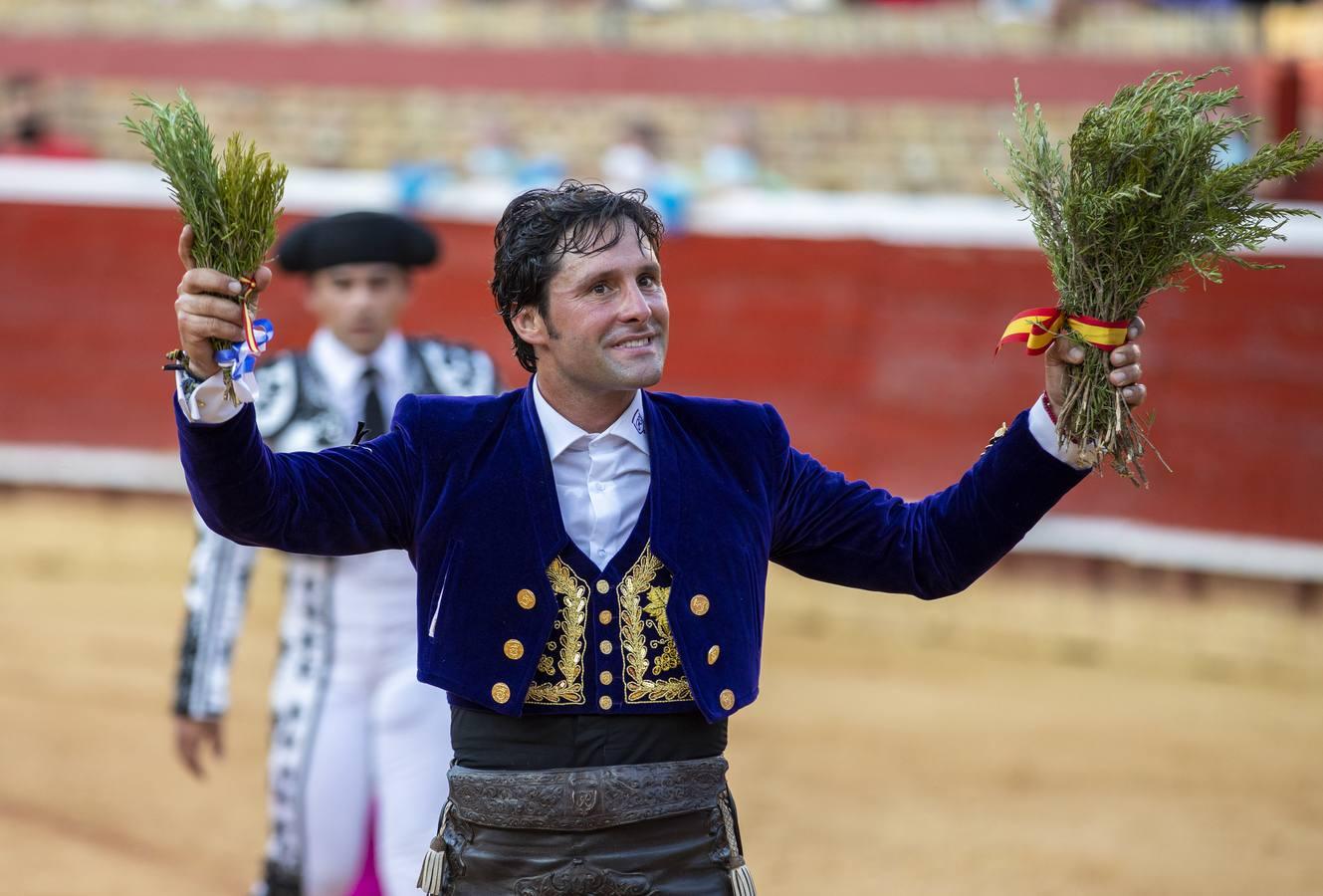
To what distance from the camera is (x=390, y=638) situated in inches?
153

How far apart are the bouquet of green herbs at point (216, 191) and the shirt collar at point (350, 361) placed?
65.8 inches

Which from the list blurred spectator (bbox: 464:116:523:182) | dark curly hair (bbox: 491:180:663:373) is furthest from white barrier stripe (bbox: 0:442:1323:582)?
dark curly hair (bbox: 491:180:663:373)

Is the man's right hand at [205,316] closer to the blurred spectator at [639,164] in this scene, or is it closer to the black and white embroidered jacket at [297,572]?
the black and white embroidered jacket at [297,572]

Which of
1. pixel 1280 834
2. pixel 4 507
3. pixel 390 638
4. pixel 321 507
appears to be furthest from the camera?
pixel 4 507

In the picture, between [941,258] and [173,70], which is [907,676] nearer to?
[941,258]

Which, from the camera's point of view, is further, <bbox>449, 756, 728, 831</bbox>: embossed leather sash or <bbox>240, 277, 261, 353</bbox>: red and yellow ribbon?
<bbox>449, 756, 728, 831</bbox>: embossed leather sash

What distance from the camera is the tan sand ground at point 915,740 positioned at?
17.7ft

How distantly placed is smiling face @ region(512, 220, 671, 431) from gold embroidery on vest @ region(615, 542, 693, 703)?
0.82 feet

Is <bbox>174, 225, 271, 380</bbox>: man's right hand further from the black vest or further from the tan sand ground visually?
the tan sand ground

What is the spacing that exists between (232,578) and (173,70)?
11822 mm

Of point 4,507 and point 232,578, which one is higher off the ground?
point 4,507

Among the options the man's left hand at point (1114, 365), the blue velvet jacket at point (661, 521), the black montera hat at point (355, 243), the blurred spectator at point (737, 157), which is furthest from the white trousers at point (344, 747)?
the blurred spectator at point (737, 157)

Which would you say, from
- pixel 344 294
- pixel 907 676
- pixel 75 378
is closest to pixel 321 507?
pixel 344 294

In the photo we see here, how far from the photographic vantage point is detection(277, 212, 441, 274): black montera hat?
412 centimetres
